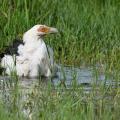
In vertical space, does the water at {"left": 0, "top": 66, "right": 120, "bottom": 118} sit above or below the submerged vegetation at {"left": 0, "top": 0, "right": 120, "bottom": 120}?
below

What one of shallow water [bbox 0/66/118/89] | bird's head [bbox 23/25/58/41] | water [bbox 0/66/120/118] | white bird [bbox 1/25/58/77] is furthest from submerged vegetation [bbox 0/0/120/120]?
bird's head [bbox 23/25/58/41]

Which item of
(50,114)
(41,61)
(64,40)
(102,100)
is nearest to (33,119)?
(50,114)

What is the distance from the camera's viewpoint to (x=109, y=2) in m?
A: 14.1

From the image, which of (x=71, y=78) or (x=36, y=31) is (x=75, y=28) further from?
→ (x=71, y=78)

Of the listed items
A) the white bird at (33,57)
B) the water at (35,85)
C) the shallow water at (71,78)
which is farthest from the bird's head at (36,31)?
the water at (35,85)

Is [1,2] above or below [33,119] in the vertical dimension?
above

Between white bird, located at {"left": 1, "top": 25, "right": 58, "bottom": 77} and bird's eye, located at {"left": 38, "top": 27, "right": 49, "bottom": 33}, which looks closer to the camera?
white bird, located at {"left": 1, "top": 25, "right": 58, "bottom": 77}

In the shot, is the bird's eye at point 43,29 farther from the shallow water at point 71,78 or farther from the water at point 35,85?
the water at point 35,85

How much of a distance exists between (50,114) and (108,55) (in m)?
4.90

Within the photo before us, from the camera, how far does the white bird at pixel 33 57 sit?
11047mm

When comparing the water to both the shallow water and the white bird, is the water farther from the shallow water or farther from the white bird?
the white bird

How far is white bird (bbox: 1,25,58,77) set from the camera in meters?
11.0

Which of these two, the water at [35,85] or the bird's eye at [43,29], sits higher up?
the bird's eye at [43,29]

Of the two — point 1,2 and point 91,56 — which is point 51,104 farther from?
point 1,2
